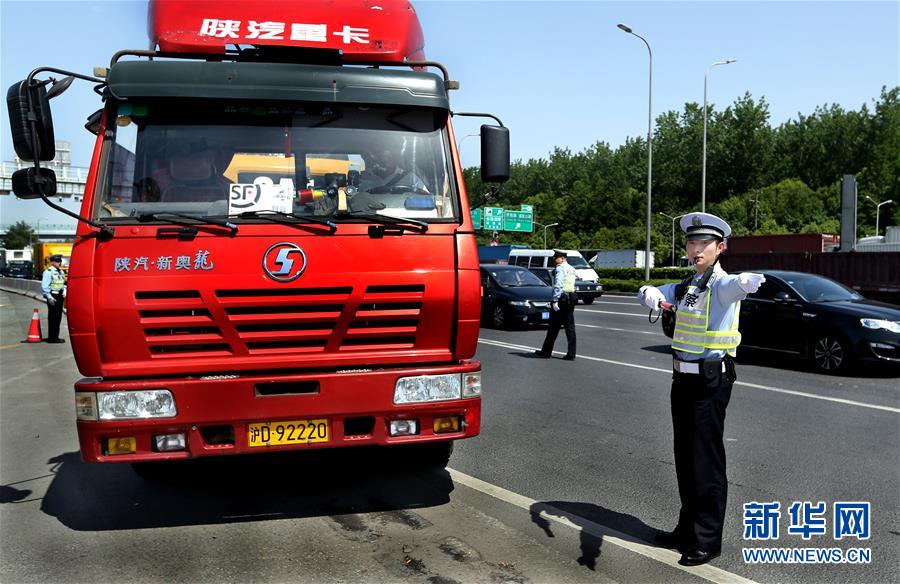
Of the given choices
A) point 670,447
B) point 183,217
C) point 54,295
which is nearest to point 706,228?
point 183,217

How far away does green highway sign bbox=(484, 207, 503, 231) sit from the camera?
63844 millimetres

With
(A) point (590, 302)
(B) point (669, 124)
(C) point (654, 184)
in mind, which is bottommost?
(A) point (590, 302)

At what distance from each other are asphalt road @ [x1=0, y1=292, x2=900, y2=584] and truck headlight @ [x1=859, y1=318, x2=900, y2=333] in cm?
198

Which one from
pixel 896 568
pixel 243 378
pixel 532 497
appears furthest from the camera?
pixel 532 497

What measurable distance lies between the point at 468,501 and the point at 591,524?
89cm

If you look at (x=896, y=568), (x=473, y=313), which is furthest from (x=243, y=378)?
(x=896, y=568)

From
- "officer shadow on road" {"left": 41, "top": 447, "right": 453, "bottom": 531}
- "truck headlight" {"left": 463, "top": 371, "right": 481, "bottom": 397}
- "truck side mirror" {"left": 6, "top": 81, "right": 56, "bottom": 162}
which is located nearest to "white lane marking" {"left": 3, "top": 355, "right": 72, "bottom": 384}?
"officer shadow on road" {"left": 41, "top": 447, "right": 453, "bottom": 531}

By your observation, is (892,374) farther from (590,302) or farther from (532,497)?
(590,302)

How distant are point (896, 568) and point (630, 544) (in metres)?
1.38

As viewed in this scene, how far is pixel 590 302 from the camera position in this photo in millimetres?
28609

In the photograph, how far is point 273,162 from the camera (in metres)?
4.88

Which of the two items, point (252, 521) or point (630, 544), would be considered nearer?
point (630, 544)

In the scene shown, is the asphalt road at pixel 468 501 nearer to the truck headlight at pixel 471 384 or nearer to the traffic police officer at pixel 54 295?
the truck headlight at pixel 471 384

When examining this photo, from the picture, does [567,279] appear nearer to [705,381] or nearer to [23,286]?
[705,381]
